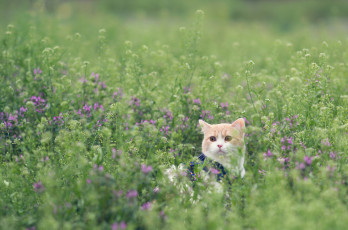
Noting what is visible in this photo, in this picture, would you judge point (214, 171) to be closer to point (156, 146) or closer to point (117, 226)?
point (156, 146)

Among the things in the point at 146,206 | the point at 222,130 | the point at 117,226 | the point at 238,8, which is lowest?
the point at 238,8

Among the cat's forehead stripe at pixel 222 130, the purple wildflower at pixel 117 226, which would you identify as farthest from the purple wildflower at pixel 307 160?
the purple wildflower at pixel 117 226

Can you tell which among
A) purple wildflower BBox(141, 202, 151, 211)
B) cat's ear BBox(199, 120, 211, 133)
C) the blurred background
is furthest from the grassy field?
the blurred background

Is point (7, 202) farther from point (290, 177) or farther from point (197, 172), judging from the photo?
point (290, 177)

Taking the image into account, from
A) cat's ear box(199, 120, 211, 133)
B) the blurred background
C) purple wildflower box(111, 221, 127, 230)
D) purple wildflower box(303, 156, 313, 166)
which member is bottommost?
the blurred background

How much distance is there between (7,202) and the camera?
308cm

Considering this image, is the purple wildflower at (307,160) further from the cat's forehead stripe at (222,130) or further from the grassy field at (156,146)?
the cat's forehead stripe at (222,130)

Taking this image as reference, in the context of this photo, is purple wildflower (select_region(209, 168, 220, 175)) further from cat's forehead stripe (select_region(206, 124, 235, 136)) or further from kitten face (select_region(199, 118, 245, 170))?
cat's forehead stripe (select_region(206, 124, 235, 136))

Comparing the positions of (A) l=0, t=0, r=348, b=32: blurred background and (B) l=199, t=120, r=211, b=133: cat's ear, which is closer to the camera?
(B) l=199, t=120, r=211, b=133: cat's ear

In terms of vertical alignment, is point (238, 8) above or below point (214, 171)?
below

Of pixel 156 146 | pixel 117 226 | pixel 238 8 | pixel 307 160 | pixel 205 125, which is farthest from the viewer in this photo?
pixel 238 8

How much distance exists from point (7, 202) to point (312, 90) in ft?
10.8

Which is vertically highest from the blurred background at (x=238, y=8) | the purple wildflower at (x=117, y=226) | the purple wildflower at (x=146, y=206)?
the purple wildflower at (x=117, y=226)

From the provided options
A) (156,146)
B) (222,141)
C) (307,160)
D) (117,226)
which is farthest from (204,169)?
(117,226)
